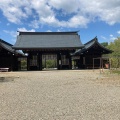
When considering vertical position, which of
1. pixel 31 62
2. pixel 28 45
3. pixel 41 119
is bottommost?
pixel 41 119

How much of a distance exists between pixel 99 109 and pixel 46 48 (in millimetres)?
27776

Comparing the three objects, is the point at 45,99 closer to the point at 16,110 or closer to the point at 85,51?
the point at 16,110

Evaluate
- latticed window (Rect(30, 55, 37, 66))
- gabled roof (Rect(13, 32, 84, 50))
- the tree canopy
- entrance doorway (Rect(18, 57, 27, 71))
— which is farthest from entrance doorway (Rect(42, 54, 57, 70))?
the tree canopy

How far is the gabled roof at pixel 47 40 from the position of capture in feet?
116

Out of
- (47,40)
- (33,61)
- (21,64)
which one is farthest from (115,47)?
(33,61)

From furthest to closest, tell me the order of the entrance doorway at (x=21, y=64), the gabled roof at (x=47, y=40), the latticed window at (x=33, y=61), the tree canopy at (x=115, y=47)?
1. the tree canopy at (x=115, y=47)
2. the entrance doorway at (x=21, y=64)
3. the latticed window at (x=33, y=61)
4. the gabled roof at (x=47, y=40)

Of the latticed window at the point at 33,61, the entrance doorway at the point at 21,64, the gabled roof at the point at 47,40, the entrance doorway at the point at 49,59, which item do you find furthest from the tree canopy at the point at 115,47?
the latticed window at the point at 33,61

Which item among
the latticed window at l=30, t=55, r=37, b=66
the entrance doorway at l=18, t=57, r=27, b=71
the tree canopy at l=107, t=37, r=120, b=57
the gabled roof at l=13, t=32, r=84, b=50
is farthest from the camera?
the tree canopy at l=107, t=37, r=120, b=57

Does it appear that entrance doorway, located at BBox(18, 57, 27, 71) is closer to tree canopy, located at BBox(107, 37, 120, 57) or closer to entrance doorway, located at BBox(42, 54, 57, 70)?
entrance doorway, located at BBox(42, 54, 57, 70)

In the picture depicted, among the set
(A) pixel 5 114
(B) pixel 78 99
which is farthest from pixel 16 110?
(B) pixel 78 99

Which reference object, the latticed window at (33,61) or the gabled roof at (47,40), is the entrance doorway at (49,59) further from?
the gabled roof at (47,40)

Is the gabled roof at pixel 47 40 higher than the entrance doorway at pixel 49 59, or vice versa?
the gabled roof at pixel 47 40

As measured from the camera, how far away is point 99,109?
742 centimetres

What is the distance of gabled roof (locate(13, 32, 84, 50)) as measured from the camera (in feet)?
116
